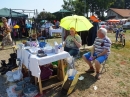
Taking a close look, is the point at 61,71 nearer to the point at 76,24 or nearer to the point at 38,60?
the point at 38,60

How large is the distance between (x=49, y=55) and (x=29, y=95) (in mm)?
920

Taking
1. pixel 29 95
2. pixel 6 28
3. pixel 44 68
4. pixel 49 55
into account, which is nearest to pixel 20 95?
pixel 29 95

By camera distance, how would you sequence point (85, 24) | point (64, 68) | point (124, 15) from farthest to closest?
point (124, 15) → point (85, 24) → point (64, 68)

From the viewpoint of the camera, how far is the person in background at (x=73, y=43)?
4223 millimetres

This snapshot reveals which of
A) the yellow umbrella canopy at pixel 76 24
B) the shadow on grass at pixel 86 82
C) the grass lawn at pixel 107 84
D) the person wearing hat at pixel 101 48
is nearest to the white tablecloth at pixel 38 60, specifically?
the grass lawn at pixel 107 84

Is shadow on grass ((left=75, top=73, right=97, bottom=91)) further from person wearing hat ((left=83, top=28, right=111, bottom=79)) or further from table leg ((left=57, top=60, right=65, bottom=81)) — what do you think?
table leg ((left=57, top=60, right=65, bottom=81))

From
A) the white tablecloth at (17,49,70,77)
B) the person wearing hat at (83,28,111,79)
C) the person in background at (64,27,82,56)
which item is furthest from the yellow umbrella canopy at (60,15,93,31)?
the white tablecloth at (17,49,70,77)

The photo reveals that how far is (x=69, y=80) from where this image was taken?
3.11 meters

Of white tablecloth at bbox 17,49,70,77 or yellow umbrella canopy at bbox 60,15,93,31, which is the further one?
yellow umbrella canopy at bbox 60,15,93,31

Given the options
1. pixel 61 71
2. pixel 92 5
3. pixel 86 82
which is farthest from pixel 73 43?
pixel 92 5

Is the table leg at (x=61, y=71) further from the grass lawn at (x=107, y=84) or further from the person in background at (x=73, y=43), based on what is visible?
the person in background at (x=73, y=43)

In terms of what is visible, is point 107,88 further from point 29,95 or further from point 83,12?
point 83,12

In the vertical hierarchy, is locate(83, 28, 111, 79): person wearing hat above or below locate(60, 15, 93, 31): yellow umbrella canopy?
below

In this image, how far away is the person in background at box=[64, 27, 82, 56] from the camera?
13.9ft
